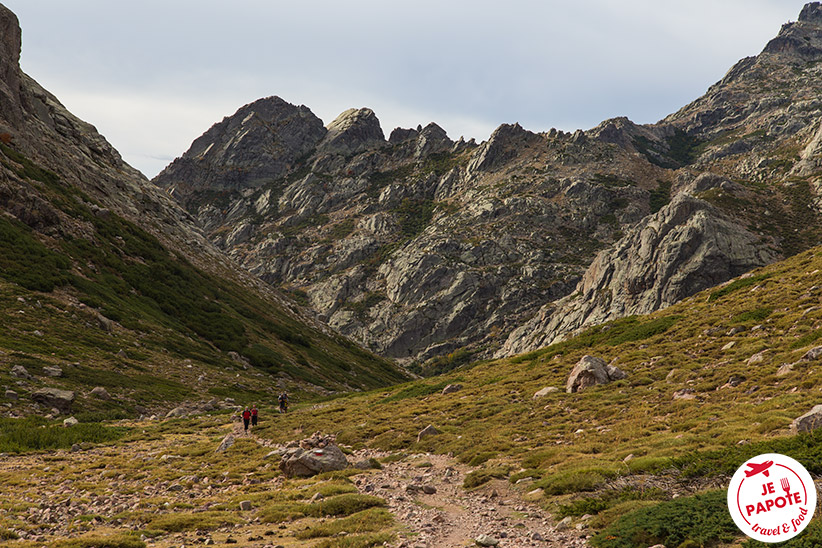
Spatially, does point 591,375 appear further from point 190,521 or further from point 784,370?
point 190,521

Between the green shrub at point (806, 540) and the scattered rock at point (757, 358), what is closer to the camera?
the green shrub at point (806, 540)

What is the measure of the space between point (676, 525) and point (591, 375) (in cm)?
2039

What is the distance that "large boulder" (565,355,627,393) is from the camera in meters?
29.5

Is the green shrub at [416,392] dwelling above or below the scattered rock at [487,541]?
above

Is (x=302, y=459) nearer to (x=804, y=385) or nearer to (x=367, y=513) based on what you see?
(x=367, y=513)

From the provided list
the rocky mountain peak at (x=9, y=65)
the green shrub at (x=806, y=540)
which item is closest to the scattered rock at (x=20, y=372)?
the green shrub at (x=806, y=540)

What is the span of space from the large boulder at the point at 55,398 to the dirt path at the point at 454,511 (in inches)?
996

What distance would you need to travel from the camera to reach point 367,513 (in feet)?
48.4

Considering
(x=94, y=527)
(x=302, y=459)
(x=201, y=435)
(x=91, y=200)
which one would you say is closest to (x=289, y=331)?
(x=91, y=200)

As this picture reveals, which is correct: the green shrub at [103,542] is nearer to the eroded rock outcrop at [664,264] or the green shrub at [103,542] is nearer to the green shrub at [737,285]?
the green shrub at [737,285]

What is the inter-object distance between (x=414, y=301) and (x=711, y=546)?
146 metres

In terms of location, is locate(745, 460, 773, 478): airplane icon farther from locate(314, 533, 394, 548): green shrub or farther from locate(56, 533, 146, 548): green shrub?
locate(56, 533, 146, 548): green shrub

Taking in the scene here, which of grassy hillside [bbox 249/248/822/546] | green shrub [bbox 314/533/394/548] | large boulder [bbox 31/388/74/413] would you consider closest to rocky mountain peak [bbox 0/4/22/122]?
large boulder [bbox 31/388/74/413]

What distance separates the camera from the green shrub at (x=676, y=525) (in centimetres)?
967
